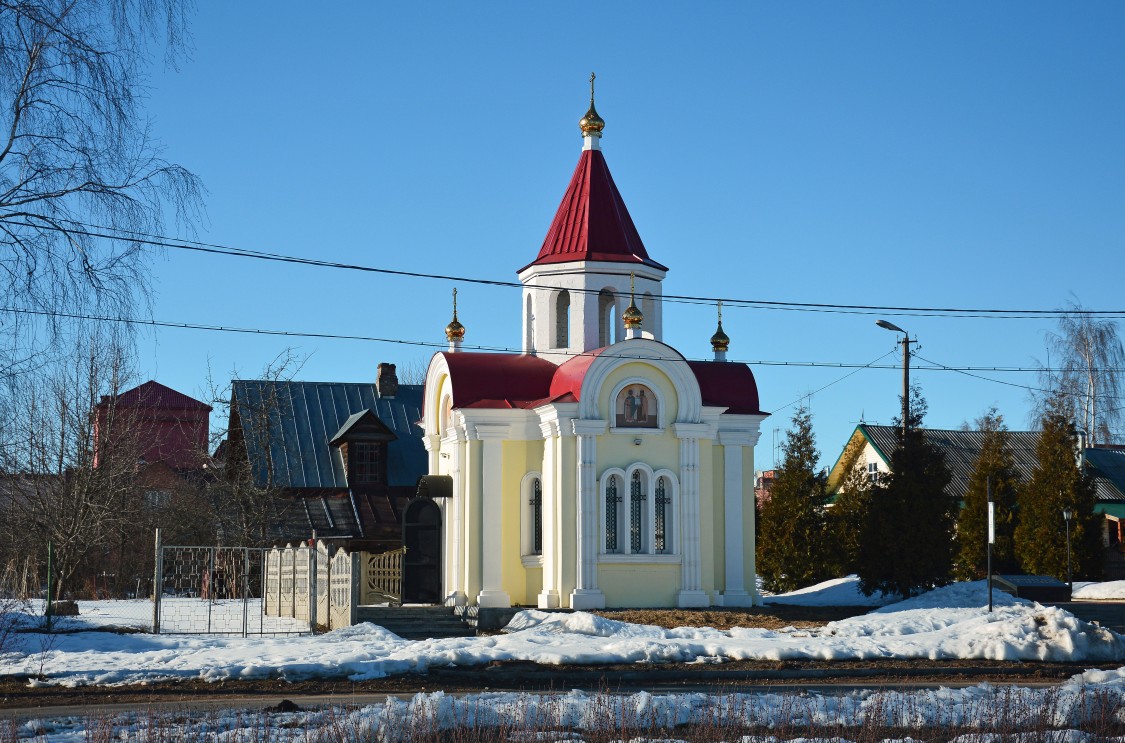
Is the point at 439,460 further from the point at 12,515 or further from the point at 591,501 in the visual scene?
the point at 12,515

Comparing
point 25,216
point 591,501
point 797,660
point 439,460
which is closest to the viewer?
point 25,216

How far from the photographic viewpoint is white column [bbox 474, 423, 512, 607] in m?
24.4

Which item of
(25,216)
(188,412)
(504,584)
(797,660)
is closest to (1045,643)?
(797,660)

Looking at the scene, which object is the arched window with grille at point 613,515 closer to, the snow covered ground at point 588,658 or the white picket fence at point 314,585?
the snow covered ground at point 588,658

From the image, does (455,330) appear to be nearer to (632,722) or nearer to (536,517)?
(536,517)

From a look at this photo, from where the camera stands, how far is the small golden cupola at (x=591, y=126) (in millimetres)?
27797

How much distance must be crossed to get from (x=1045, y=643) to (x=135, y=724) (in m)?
13.1

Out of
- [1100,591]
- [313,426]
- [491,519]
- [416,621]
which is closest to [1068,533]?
[1100,591]

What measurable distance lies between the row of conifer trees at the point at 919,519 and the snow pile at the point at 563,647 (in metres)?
4.69

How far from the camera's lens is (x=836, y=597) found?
28.5m

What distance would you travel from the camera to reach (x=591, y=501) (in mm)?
23828

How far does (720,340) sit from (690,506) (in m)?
4.38

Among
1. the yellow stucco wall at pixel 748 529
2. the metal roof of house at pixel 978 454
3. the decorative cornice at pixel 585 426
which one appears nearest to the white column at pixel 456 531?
the decorative cornice at pixel 585 426

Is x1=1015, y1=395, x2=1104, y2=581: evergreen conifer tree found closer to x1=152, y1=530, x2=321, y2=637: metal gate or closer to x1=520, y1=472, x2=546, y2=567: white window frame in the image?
x1=520, y1=472, x2=546, y2=567: white window frame
